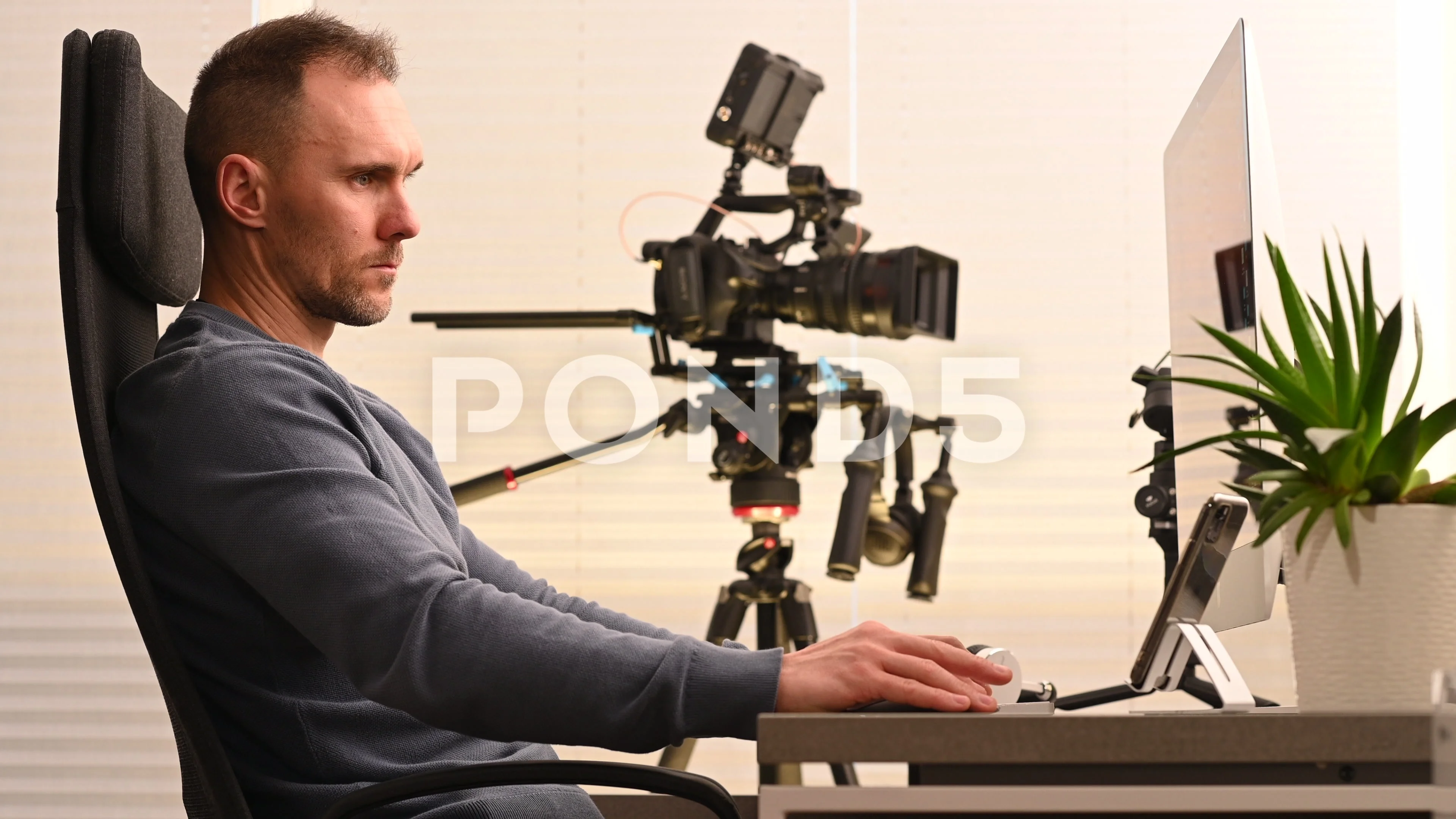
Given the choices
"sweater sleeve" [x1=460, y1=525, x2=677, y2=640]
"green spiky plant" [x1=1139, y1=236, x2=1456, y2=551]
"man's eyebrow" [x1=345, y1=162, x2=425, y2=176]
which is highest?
"man's eyebrow" [x1=345, y1=162, x2=425, y2=176]

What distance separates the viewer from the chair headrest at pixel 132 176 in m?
1.03

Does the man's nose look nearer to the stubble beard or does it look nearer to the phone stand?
the stubble beard

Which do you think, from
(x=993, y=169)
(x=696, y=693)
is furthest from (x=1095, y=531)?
(x=696, y=693)

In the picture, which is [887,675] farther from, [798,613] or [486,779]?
[798,613]

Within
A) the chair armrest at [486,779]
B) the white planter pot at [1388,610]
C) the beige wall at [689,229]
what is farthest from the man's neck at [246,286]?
the beige wall at [689,229]

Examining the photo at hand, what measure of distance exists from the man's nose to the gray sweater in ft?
0.54

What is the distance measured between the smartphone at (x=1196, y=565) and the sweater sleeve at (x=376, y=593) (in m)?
Result: 0.28

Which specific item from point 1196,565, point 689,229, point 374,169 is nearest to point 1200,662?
point 1196,565

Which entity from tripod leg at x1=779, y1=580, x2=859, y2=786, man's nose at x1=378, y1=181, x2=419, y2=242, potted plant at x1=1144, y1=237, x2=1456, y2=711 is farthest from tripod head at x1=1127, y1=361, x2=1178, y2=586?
man's nose at x1=378, y1=181, x2=419, y2=242

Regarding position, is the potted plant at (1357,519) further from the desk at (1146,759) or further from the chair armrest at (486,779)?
the chair armrest at (486,779)

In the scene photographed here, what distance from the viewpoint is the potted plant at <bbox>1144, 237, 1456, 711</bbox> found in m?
0.86

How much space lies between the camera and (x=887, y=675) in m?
0.79

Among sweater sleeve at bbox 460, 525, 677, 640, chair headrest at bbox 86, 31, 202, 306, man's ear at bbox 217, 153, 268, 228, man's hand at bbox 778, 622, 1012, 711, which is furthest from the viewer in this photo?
sweater sleeve at bbox 460, 525, 677, 640

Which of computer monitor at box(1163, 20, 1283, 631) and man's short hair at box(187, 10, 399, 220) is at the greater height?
man's short hair at box(187, 10, 399, 220)
